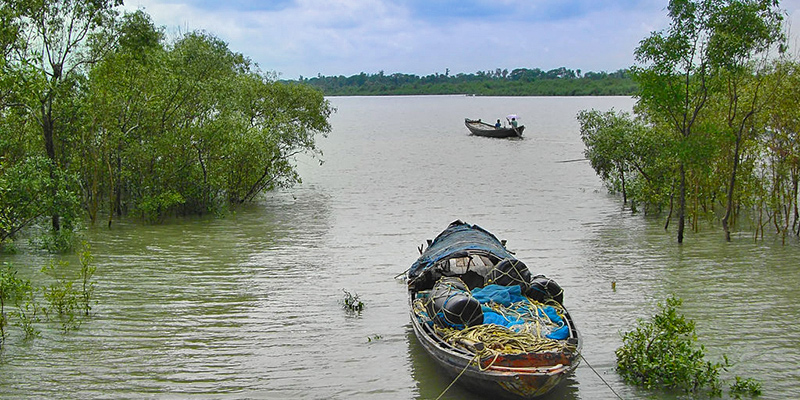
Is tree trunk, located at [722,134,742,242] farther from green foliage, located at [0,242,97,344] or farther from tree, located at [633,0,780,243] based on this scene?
green foliage, located at [0,242,97,344]

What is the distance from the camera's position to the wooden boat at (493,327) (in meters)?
Answer: 9.28

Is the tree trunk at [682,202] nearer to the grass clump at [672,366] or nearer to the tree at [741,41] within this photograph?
the tree at [741,41]

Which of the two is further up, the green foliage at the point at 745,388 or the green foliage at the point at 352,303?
the green foliage at the point at 745,388

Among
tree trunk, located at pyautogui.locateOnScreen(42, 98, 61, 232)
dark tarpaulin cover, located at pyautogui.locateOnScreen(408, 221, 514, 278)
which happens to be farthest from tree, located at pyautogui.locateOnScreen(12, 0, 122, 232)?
dark tarpaulin cover, located at pyautogui.locateOnScreen(408, 221, 514, 278)

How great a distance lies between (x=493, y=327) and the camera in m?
10.3

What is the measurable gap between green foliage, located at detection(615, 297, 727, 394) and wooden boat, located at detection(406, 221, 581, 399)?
1.17m

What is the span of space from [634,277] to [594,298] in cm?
241

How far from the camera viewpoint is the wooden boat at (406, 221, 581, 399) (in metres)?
9.28

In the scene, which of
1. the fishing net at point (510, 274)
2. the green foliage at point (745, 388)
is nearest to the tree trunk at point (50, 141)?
the fishing net at point (510, 274)

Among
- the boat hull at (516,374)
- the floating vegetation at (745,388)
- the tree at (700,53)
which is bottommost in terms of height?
the floating vegetation at (745,388)

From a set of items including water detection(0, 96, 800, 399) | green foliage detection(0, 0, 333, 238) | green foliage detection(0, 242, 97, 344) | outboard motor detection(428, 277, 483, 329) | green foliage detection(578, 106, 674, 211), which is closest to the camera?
outboard motor detection(428, 277, 483, 329)

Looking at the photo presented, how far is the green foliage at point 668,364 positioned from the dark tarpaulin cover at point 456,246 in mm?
3471

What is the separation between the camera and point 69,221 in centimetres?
1873

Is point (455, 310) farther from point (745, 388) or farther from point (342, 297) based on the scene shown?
point (342, 297)
